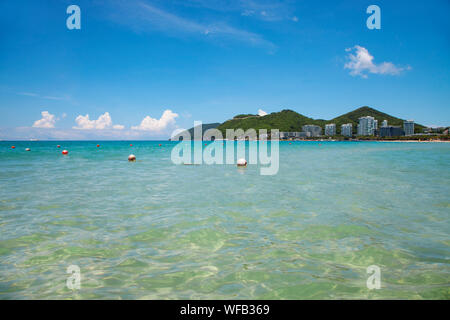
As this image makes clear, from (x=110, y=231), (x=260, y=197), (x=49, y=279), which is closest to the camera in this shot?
(x=49, y=279)

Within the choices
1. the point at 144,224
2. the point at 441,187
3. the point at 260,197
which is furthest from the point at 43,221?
the point at 441,187

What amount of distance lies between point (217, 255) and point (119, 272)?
232 cm

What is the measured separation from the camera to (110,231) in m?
8.12
